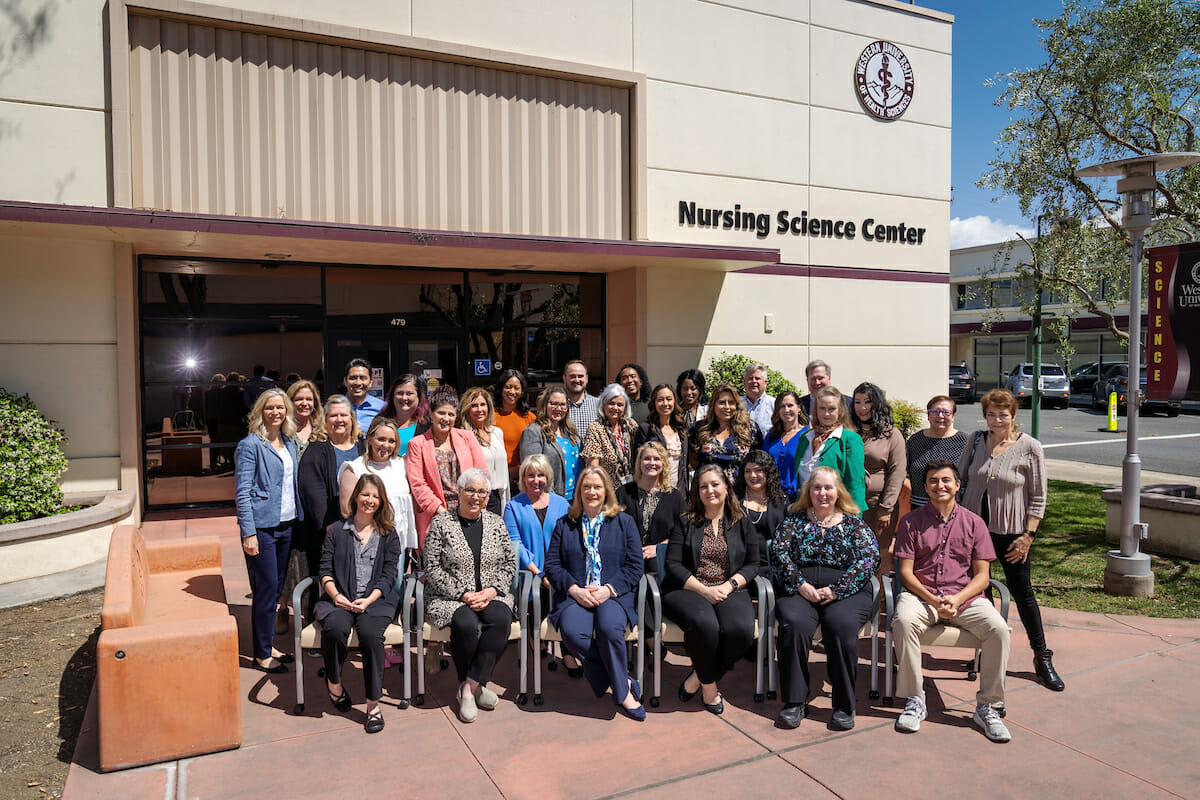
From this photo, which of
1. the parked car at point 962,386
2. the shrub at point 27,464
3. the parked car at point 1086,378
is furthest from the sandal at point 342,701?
the parked car at point 1086,378

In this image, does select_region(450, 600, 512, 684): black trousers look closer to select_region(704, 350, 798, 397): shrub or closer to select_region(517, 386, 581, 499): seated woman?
select_region(517, 386, 581, 499): seated woman

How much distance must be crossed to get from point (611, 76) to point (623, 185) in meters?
1.42

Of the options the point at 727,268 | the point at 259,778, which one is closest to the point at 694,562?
the point at 259,778

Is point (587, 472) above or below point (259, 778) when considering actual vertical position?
above

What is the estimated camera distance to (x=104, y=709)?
4.12 meters

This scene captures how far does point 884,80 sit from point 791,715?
11.7m

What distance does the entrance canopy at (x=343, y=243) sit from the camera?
8.14m

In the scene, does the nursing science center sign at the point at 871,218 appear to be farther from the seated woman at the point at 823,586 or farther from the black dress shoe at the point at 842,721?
the black dress shoe at the point at 842,721

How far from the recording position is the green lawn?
6.88 metres

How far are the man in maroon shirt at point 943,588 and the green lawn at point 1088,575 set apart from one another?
2508mm

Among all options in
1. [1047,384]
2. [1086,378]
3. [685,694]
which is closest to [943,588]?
[685,694]

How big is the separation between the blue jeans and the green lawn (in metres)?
5.95

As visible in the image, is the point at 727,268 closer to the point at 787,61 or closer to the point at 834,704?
the point at 787,61

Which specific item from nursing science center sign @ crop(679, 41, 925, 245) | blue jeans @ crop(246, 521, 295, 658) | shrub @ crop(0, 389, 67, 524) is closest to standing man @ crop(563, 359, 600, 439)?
blue jeans @ crop(246, 521, 295, 658)
